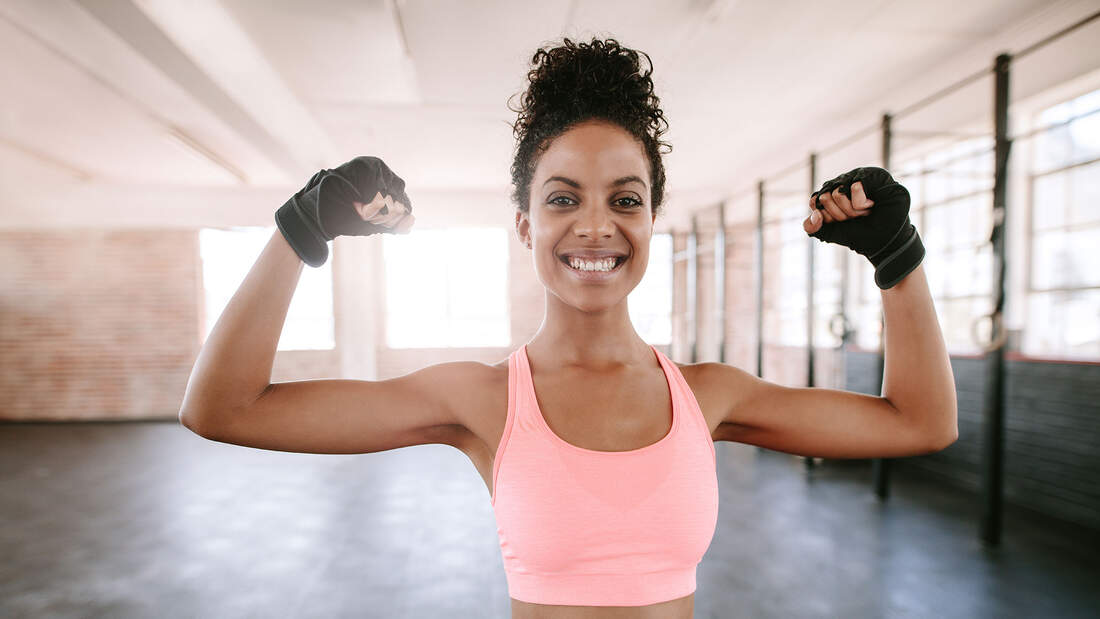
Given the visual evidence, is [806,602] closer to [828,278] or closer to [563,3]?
[563,3]

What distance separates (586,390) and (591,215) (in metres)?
0.30

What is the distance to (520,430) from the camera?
0.85 m

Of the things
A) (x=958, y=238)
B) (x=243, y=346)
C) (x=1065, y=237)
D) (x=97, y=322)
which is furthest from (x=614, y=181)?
(x=97, y=322)

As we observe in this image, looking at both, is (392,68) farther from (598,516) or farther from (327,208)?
(598,516)

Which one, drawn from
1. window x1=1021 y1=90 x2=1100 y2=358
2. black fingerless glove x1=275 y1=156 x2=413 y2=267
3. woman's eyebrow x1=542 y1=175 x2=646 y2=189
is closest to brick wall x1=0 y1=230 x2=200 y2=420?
black fingerless glove x1=275 y1=156 x2=413 y2=267

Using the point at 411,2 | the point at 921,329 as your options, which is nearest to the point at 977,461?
the point at 921,329

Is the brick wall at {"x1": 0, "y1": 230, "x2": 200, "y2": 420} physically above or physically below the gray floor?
above

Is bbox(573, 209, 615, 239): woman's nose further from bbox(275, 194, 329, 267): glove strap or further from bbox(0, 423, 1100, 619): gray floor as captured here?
bbox(0, 423, 1100, 619): gray floor

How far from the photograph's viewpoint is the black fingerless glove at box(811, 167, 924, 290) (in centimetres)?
87

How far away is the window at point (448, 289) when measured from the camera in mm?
7887

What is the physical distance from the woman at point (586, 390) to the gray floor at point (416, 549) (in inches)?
69.2

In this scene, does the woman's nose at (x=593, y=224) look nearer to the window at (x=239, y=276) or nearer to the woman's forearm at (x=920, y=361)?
the woman's forearm at (x=920, y=361)

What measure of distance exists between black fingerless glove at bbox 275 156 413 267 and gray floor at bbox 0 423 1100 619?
2.04 m

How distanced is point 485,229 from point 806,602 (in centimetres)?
651
